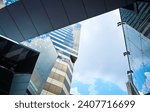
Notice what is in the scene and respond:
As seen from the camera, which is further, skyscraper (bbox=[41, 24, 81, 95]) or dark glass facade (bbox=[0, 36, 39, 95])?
skyscraper (bbox=[41, 24, 81, 95])

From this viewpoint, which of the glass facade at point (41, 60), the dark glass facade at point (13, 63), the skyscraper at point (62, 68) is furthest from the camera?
the skyscraper at point (62, 68)

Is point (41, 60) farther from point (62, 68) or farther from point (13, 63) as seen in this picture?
point (62, 68)

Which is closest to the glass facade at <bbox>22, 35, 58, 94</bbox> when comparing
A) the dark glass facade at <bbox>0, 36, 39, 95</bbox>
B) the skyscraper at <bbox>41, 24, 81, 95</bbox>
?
the dark glass facade at <bbox>0, 36, 39, 95</bbox>

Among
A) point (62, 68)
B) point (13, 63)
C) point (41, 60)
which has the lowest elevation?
point (62, 68)

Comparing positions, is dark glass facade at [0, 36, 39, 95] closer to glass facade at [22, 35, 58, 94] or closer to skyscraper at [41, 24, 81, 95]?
glass facade at [22, 35, 58, 94]

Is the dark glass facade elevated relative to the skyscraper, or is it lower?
elevated

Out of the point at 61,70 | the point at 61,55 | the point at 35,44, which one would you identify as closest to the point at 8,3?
the point at 35,44

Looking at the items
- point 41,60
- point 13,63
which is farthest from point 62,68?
point 13,63

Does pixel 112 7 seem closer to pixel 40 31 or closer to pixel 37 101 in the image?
pixel 40 31

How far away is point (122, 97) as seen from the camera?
13.5ft

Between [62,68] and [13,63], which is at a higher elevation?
[13,63]

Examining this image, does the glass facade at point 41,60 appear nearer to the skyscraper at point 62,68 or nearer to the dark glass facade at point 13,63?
the dark glass facade at point 13,63

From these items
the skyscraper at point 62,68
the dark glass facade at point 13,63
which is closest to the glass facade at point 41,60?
the dark glass facade at point 13,63

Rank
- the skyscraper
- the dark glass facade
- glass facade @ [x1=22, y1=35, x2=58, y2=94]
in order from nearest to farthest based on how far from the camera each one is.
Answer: the dark glass facade
glass facade @ [x1=22, y1=35, x2=58, y2=94]
the skyscraper
